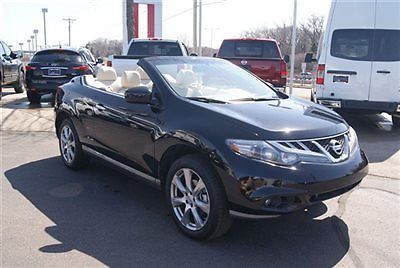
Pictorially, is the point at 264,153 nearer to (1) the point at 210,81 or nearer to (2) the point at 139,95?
(2) the point at 139,95

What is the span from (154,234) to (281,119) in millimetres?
1513

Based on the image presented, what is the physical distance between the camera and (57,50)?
1160 centimetres

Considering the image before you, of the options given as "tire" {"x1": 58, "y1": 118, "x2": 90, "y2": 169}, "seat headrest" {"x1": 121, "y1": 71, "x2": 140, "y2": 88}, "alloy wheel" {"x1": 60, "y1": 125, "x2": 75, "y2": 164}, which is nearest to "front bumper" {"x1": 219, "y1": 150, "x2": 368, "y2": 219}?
"seat headrest" {"x1": 121, "y1": 71, "x2": 140, "y2": 88}

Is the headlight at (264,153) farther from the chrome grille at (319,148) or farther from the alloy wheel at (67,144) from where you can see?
the alloy wheel at (67,144)

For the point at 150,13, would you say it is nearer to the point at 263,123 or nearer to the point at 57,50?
the point at 57,50

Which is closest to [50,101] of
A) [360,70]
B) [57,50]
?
[57,50]

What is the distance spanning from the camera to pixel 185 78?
173 inches

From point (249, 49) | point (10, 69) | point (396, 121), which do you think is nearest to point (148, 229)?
point (396, 121)

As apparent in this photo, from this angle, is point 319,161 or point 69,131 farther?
point 69,131

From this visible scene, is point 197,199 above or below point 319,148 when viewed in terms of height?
below

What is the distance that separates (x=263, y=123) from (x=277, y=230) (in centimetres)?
106

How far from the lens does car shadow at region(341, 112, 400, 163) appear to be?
6.89 meters

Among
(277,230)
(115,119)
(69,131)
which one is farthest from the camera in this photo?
(69,131)

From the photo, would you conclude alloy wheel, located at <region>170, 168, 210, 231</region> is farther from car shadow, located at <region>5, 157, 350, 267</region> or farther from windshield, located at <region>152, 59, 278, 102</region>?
windshield, located at <region>152, 59, 278, 102</region>
